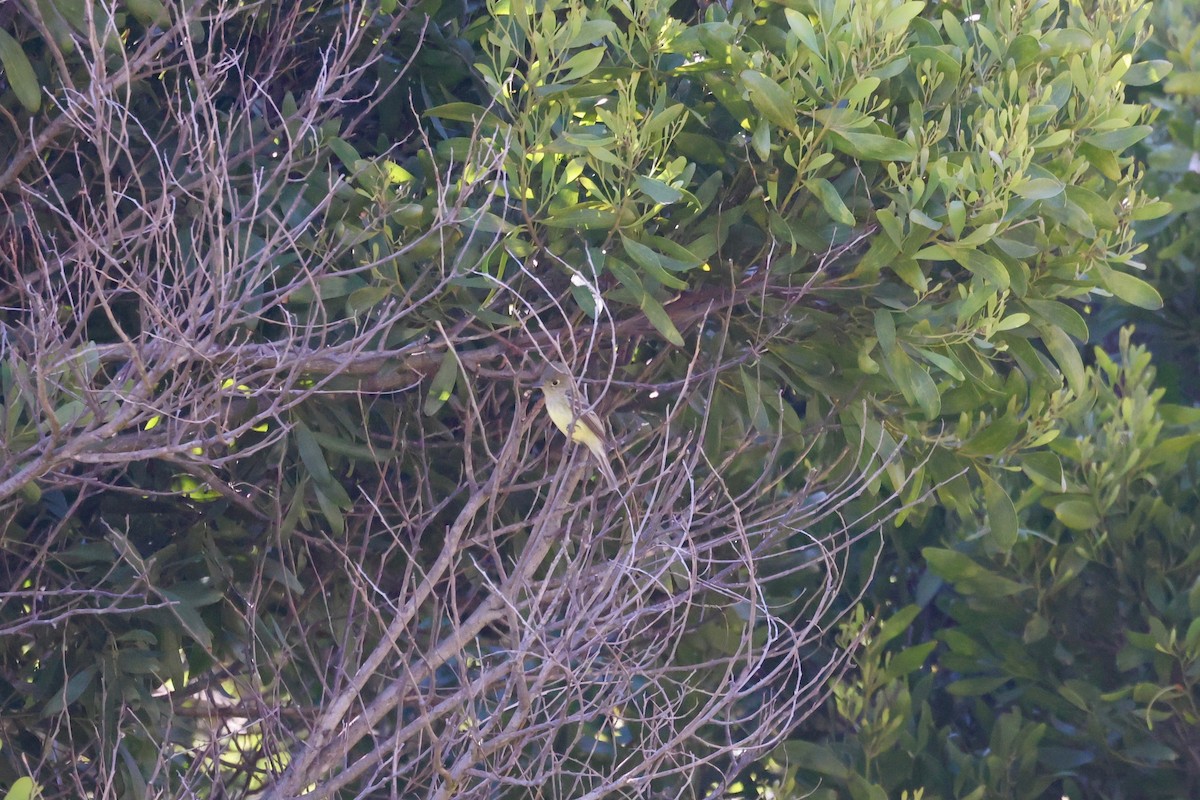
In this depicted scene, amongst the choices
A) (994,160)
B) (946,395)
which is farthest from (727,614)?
(994,160)

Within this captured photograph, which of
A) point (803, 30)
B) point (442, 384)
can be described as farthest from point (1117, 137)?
point (442, 384)

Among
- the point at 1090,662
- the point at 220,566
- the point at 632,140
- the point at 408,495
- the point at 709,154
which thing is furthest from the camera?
the point at 1090,662

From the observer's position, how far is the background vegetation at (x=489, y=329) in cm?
237

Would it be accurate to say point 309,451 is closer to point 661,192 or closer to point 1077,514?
point 661,192

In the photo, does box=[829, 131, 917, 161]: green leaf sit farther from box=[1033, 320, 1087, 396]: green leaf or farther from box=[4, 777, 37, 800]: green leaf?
box=[4, 777, 37, 800]: green leaf

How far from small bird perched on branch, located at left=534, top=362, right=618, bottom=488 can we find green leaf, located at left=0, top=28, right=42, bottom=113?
4.11 ft

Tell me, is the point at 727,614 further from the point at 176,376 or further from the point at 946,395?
the point at 176,376

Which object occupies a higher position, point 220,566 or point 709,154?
point 709,154

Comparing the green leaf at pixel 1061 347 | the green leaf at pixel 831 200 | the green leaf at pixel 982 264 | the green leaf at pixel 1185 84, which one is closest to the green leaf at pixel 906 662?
the green leaf at pixel 1061 347

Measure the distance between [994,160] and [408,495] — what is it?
70.3 inches

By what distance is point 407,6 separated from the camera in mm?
2893

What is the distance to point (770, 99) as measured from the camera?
2467 millimetres

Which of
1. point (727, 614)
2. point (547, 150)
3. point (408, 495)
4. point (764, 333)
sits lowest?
point (727, 614)

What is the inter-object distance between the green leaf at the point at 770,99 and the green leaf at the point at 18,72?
1523 millimetres
